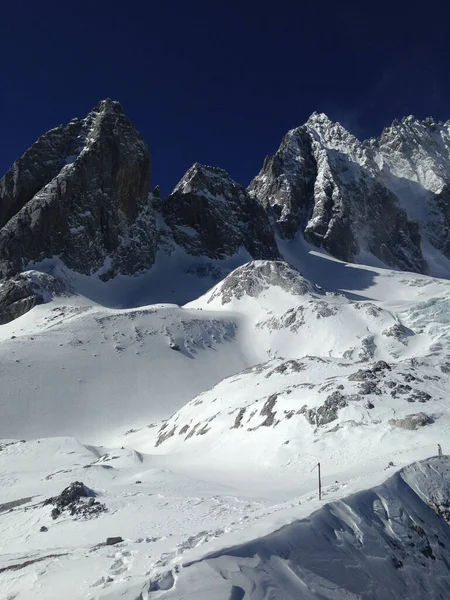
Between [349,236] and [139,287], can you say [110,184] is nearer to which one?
[139,287]

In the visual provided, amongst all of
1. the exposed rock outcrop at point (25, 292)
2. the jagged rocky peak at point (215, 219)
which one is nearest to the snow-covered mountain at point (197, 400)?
the exposed rock outcrop at point (25, 292)

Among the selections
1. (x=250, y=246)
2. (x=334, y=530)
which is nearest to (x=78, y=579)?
(x=334, y=530)

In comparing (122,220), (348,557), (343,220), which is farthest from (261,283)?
(343,220)

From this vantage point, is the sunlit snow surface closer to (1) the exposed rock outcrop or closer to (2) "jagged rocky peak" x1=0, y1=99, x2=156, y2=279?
(1) the exposed rock outcrop

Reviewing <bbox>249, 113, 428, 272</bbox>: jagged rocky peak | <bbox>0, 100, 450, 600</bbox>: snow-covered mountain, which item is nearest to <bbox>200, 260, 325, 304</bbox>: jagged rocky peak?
<bbox>0, 100, 450, 600</bbox>: snow-covered mountain

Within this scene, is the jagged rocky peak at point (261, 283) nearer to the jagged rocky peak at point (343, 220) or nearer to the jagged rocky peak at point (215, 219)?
the jagged rocky peak at point (215, 219)
